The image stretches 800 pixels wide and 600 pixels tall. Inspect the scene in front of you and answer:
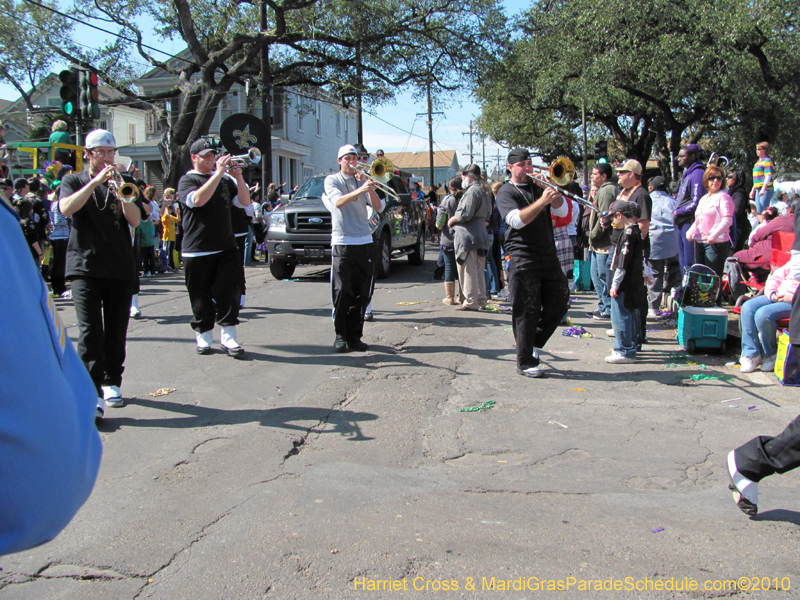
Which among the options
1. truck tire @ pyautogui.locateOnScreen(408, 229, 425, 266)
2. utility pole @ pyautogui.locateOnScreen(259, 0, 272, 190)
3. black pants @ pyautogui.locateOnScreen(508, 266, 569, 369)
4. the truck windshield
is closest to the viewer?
black pants @ pyautogui.locateOnScreen(508, 266, 569, 369)

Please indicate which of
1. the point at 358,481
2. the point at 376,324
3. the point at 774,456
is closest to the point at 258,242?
the point at 376,324

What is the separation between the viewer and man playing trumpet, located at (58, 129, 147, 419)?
15.5ft

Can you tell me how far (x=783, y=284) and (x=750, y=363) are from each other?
144 cm

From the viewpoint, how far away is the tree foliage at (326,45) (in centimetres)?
2305

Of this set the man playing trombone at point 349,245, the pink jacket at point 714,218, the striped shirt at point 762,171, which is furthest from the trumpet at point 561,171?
the striped shirt at point 762,171

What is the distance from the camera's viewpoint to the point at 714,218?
795cm

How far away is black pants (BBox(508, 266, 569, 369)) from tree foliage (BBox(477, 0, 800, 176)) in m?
16.3

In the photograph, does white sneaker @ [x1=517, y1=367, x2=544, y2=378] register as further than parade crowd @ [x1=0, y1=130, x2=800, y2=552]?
Yes

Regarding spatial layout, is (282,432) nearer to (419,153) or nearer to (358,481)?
(358,481)

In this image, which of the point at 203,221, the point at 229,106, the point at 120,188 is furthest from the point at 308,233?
the point at 229,106

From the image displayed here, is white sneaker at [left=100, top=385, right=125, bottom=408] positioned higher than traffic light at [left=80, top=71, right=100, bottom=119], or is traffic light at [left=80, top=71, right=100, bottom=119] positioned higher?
traffic light at [left=80, top=71, right=100, bottom=119]

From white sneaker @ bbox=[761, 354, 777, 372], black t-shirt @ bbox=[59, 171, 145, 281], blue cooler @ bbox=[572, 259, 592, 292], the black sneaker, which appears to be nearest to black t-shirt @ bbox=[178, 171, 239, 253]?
black t-shirt @ bbox=[59, 171, 145, 281]

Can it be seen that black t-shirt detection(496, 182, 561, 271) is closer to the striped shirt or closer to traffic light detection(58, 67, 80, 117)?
the striped shirt

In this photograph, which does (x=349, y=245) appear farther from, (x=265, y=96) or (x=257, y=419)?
(x=265, y=96)
